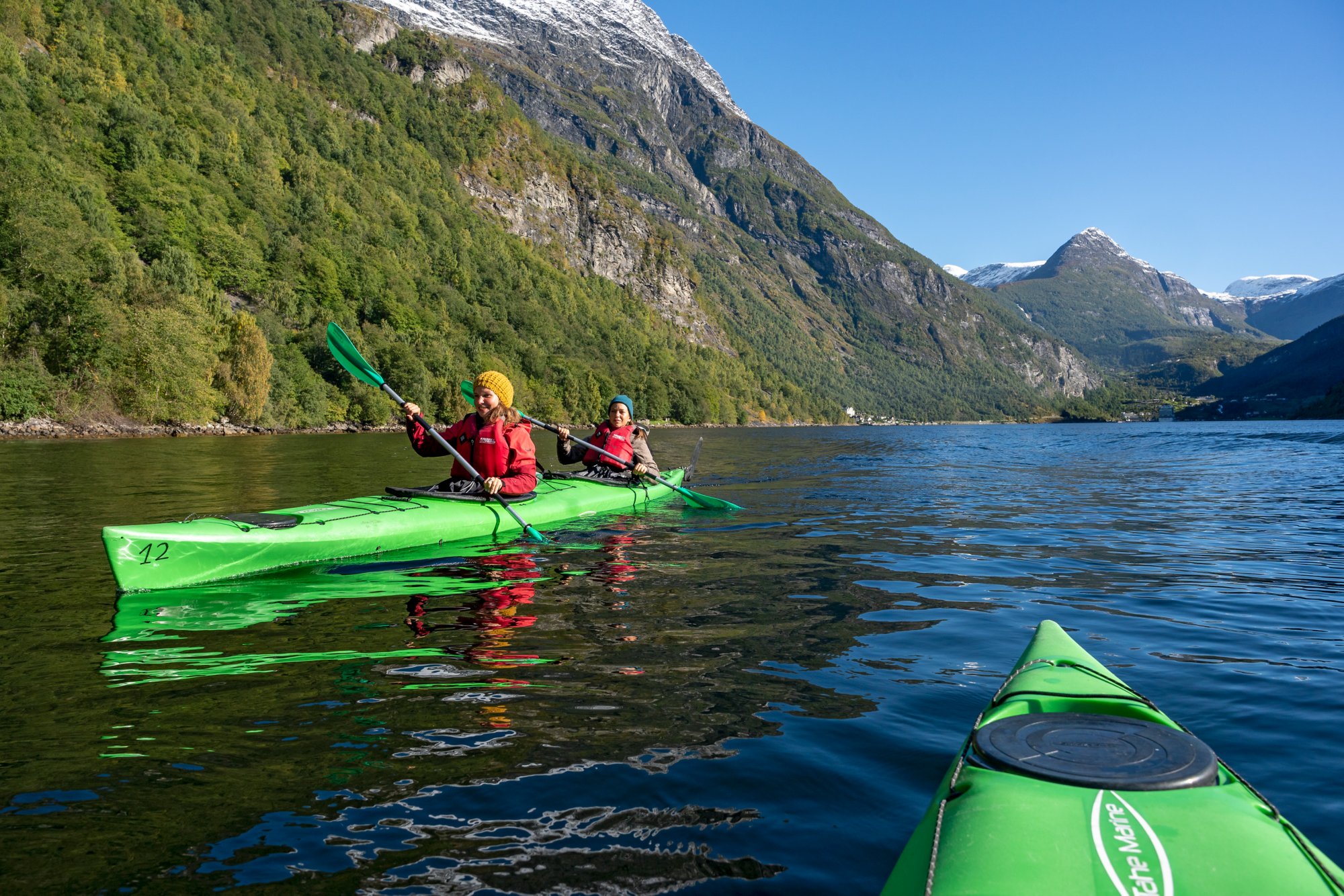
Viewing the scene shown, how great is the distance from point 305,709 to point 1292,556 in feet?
35.8

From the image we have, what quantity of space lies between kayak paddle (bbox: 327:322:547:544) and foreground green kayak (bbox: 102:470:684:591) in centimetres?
33

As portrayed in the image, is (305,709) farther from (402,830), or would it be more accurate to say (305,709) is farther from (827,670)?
(827,670)

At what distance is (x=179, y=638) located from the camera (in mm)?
5691

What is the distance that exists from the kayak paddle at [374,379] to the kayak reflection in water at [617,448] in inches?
143

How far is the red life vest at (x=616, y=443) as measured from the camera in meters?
14.5

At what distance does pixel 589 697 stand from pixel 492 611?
2.33 metres

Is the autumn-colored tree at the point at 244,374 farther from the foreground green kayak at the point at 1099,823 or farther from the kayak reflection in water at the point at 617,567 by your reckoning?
the foreground green kayak at the point at 1099,823

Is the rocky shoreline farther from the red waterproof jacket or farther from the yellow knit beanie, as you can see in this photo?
the yellow knit beanie

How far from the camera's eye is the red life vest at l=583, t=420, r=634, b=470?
14.5m

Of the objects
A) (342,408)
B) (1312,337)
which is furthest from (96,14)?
(1312,337)

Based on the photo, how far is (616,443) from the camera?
14461 mm

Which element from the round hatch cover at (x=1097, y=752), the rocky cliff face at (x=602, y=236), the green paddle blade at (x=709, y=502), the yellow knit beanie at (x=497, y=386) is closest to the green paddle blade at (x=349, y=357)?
the yellow knit beanie at (x=497, y=386)

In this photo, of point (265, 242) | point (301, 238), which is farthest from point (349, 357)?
point (301, 238)

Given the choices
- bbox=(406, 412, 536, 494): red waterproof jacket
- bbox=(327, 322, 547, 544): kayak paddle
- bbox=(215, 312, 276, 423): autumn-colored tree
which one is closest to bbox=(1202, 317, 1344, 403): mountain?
bbox=(215, 312, 276, 423): autumn-colored tree
